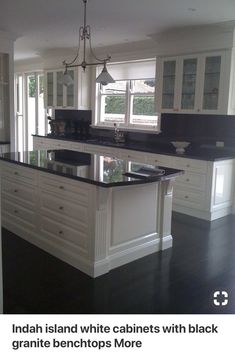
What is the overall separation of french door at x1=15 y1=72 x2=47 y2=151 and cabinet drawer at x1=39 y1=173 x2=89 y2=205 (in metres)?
5.55

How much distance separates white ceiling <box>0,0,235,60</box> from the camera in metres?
3.93

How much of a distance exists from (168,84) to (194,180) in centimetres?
165

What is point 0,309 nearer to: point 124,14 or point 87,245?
point 87,245

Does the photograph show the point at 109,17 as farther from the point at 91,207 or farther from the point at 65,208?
the point at 91,207

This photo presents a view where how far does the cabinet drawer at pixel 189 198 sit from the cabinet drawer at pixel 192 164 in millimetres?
320

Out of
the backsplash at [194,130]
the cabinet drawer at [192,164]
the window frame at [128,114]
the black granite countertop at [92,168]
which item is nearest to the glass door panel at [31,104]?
the window frame at [128,114]

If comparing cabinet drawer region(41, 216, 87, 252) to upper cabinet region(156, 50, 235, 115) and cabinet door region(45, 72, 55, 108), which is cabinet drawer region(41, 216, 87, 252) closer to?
upper cabinet region(156, 50, 235, 115)

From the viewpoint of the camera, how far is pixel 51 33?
562 cm

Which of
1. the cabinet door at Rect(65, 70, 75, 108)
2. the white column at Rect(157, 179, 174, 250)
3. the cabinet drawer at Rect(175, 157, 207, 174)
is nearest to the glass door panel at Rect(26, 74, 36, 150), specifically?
the cabinet door at Rect(65, 70, 75, 108)

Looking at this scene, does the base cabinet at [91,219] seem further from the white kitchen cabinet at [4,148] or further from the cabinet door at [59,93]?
the cabinet door at [59,93]

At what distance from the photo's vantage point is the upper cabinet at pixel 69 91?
6.94 meters

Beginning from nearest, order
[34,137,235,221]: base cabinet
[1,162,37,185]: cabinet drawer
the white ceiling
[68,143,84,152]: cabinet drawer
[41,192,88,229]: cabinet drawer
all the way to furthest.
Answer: [41,192,88,229]: cabinet drawer < [1,162,37,185]: cabinet drawer < the white ceiling < [34,137,235,221]: base cabinet < [68,143,84,152]: cabinet drawer
